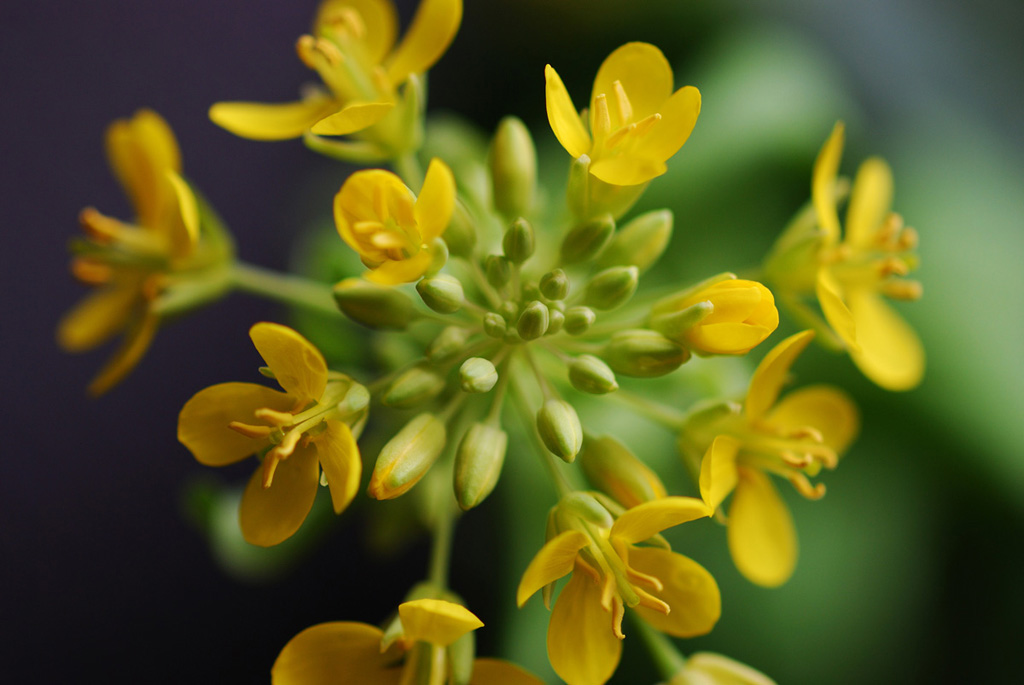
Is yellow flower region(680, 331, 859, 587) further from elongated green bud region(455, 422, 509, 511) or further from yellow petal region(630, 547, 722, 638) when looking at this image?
elongated green bud region(455, 422, 509, 511)

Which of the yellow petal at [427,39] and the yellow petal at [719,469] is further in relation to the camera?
the yellow petal at [427,39]

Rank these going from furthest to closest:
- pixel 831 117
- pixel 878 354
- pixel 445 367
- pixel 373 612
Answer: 1. pixel 373 612
2. pixel 831 117
3. pixel 878 354
4. pixel 445 367

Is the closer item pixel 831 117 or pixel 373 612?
pixel 831 117

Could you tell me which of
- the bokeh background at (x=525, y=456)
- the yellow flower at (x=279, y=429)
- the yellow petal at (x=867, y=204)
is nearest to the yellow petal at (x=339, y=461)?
the yellow flower at (x=279, y=429)

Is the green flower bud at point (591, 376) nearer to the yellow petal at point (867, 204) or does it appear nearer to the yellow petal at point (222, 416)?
the yellow petal at point (222, 416)

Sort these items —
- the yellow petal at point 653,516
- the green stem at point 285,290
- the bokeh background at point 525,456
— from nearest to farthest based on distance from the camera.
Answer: the yellow petal at point 653,516
the green stem at point 285,290
the bokeh background at point 525,456

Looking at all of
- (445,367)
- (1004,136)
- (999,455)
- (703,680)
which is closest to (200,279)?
(445,367)

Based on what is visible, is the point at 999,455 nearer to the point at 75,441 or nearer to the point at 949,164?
the point at 949,164
